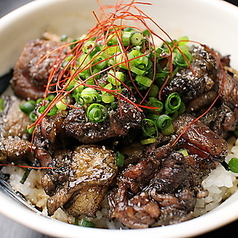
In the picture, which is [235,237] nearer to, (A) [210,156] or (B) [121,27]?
(A) [210,156]

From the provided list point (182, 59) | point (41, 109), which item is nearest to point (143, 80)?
point (182, 59)

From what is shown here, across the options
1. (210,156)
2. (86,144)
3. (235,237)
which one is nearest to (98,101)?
(86,144)

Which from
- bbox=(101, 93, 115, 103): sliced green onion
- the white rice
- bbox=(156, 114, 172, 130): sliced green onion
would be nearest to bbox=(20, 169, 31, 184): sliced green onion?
the white rice

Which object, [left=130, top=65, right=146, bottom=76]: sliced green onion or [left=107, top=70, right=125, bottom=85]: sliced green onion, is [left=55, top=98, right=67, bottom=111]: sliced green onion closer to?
[left=107, top=70, right=125, bottom=85]: sliced green onion

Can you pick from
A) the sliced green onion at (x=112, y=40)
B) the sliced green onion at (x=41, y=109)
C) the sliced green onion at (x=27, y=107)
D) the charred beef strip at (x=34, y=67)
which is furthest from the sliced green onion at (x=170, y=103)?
the sliced green onion at (x=27, y=107)

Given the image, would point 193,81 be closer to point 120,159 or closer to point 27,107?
point 120,159
